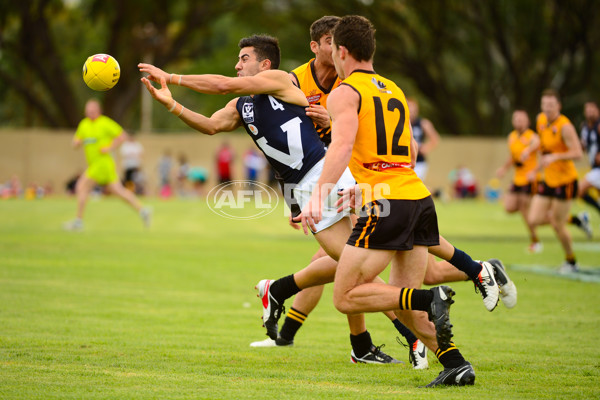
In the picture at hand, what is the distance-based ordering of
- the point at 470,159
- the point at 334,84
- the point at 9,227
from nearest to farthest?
the point at 334,84, the point at 9,227, the point at 470,159

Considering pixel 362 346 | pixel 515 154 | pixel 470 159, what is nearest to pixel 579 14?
pixel 470 159

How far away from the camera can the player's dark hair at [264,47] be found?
6.42 metres

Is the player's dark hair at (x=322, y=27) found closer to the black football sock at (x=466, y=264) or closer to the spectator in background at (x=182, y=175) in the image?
the black football sock at (x=466, y=264)

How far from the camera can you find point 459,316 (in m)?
8.70

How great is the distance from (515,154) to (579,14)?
936 inches

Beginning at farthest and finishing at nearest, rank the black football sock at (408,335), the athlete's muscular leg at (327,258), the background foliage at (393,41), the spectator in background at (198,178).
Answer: the background foliage at (393,41), the spectator in background at (198,178), the black football sock at (408,335), the athlete's muscular leg at (327,258)

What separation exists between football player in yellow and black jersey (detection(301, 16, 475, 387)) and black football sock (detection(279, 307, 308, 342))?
155cm

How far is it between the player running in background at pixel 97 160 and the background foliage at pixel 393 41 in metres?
19.4

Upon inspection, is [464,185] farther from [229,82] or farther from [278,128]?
[229,82]

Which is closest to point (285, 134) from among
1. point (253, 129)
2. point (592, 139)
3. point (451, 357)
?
point (253, 129)

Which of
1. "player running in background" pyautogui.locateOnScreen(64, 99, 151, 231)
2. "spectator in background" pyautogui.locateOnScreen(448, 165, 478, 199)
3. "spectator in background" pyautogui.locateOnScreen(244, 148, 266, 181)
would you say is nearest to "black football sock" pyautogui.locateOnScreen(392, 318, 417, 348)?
"player running in background" pyautogui.locateOnScreen(64, 99, 151, 231)

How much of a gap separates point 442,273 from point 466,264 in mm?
409

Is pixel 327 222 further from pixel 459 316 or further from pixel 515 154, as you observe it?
pixel 515 154

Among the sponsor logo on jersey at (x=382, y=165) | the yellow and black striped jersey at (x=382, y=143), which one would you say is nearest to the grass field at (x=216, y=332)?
the yellow and black striped jersey at (x=382, y=143)
